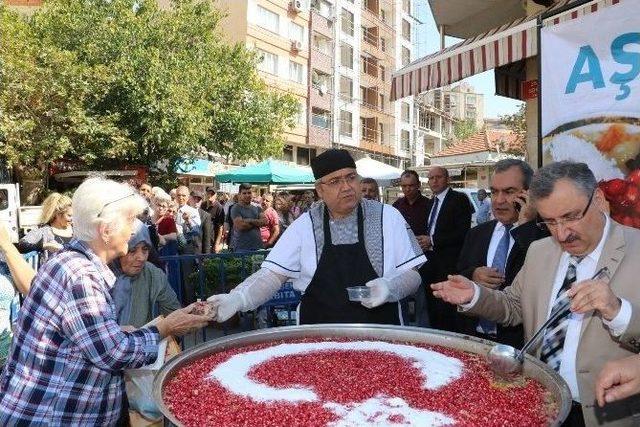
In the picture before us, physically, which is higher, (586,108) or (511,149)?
(511,149)

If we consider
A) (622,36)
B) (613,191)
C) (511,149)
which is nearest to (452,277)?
(613,191)

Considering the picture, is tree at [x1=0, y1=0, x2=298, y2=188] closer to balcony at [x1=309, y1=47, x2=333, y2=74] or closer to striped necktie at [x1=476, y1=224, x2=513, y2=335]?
balcony at [x1=309, y1=47, x2=333, y2=74]

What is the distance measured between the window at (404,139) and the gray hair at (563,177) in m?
57.5

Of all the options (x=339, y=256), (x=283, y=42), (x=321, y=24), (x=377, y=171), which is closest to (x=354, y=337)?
(x=339, y=256)

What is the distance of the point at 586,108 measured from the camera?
9.62 ft

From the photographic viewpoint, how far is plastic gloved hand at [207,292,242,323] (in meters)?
2.87

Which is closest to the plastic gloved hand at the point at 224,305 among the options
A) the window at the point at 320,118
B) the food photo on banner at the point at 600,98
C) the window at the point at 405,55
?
the food photo on banner at the point at 600,98

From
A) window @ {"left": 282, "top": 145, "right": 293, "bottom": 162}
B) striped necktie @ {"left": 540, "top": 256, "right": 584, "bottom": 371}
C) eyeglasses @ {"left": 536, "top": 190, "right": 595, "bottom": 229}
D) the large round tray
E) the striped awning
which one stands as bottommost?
the large round tray

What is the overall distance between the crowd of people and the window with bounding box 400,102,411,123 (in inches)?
2227

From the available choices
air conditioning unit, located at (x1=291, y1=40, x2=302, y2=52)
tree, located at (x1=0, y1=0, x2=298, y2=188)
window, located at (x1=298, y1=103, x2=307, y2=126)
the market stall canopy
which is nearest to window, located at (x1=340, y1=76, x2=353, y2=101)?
window, located at (x1=298, y1=103, x2=307, y2=126)

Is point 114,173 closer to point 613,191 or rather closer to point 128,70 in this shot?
point 128,70

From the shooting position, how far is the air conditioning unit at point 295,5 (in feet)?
129

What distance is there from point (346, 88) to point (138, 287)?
1775 inches

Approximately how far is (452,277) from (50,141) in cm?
2045
